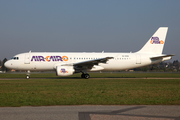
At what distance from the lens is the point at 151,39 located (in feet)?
110

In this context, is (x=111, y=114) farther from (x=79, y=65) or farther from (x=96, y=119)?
(x=79, y=65)

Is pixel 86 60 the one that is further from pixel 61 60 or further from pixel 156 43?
pixel 156 43

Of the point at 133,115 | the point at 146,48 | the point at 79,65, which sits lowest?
the point at 133,115

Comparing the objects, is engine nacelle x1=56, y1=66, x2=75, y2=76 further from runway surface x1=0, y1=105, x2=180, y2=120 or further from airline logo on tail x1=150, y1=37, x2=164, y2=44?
runway surface x1=0, y1=105, x2=180, y2=120

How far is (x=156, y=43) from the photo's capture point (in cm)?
3334

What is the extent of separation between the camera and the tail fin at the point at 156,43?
3334 cm

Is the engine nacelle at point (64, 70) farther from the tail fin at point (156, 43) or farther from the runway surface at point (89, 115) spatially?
the runway surface at point (89, 115)

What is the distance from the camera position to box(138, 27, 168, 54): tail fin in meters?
33.3

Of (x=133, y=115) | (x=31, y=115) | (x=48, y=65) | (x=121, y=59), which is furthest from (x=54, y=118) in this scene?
(x=121, y=59)

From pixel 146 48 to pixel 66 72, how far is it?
42.4 feet

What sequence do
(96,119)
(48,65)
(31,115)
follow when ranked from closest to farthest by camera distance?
(96,119)
(31,115)
(48,65)

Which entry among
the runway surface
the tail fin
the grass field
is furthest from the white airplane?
the runway surface

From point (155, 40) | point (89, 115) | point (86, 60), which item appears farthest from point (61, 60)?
point (89, 115)

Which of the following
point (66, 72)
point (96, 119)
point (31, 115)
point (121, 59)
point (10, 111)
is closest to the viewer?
point (96, 119)
